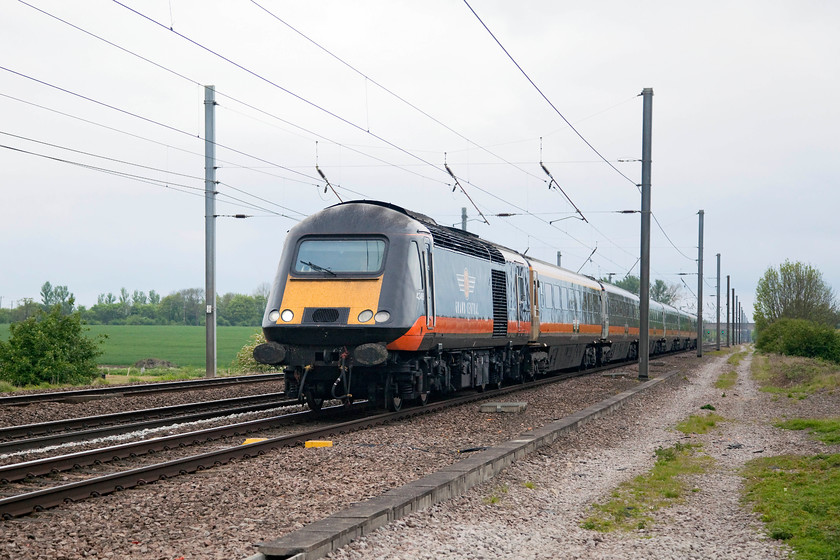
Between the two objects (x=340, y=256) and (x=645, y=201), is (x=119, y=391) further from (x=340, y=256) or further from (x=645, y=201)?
(x=645, y=201)

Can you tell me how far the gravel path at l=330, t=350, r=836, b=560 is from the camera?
6590 mm

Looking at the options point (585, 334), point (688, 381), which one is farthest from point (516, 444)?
point (585, 334)

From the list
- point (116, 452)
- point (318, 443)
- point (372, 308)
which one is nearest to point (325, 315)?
point (372, 308)

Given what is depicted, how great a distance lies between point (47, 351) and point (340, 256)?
1625cm

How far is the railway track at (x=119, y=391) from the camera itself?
17281mm

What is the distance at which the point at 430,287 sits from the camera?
15.7 meters

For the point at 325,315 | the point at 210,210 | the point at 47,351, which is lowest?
the point at 47,351

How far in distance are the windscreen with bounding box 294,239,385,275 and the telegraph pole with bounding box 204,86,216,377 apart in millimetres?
12320

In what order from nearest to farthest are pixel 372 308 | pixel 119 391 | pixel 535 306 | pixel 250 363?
pixel 372 308 < pixel 119 391 < pixel 535 306 < pixel 250 363

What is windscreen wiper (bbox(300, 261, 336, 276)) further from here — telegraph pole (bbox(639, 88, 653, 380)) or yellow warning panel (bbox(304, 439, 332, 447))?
telegraph pole (bbox(639, 88, 653, 380))

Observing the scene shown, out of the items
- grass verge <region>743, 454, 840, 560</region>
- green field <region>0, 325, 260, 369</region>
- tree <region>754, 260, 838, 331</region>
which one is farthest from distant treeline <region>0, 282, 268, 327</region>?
grass verge <region>743, 454, 840, 560</region>

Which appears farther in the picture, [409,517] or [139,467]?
[139,467]

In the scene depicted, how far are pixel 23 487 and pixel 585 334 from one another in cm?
2538

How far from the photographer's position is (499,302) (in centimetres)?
2053
